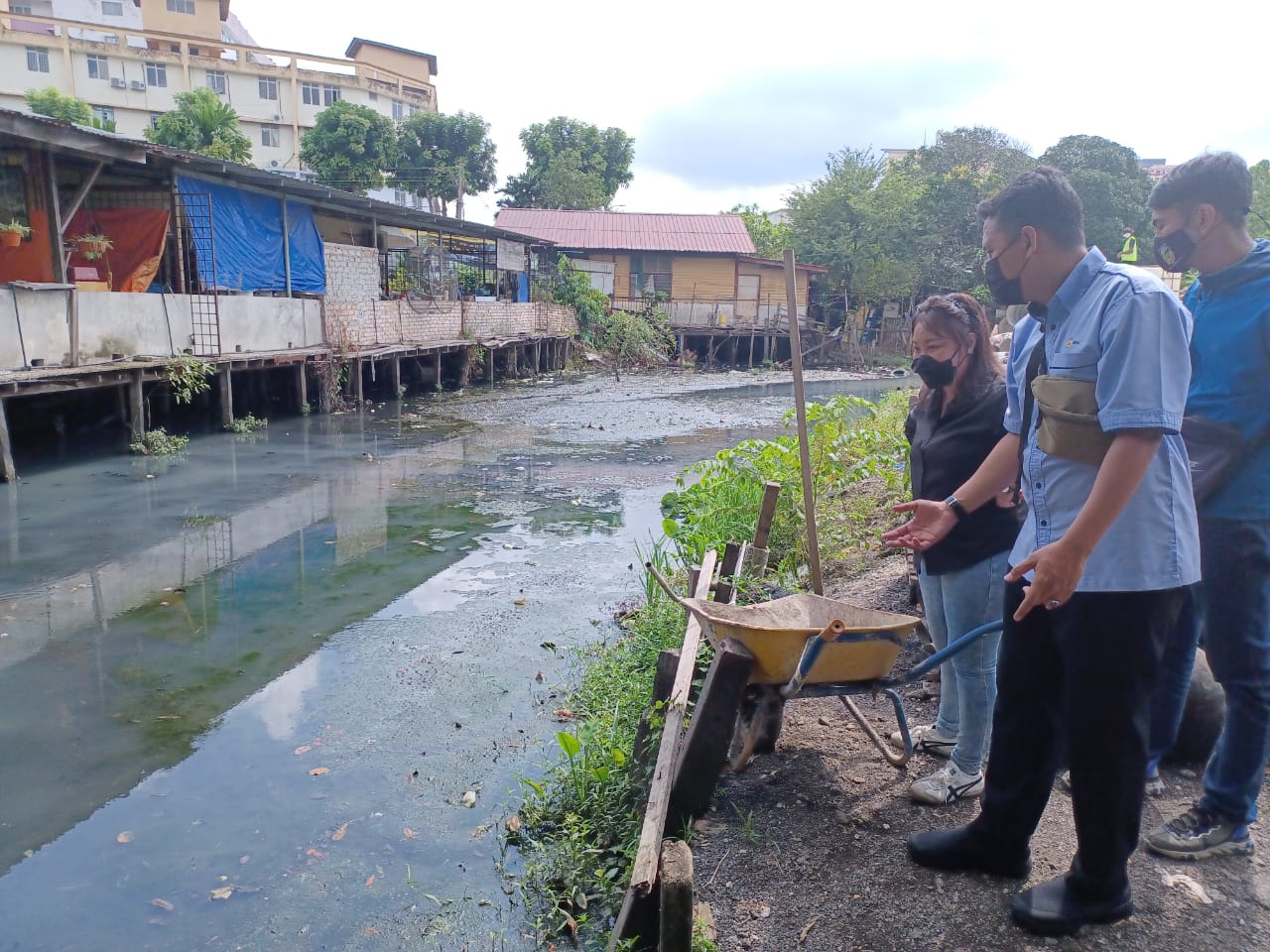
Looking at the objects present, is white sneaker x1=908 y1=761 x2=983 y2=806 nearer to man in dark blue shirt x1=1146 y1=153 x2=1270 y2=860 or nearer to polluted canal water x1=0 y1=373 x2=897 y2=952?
man in dark blue shirt x1=1146 y1=153 x2=1270 y2=860

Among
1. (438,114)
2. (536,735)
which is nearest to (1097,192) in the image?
(438,114)

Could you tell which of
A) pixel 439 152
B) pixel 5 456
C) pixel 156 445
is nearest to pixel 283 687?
pixel 5 456

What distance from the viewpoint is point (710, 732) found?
10.4 ft

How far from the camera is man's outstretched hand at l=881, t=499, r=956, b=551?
2.90 meters

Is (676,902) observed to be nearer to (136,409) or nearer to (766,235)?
(136,409)

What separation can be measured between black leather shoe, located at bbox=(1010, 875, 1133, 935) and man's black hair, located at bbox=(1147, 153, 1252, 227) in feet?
6.42

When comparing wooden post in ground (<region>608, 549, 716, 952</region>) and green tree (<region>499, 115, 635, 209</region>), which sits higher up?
green tree (<region>499, 115, 635, 209</region>)

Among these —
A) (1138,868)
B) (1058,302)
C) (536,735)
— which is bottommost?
(536,735)

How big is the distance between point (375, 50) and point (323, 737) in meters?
55.1

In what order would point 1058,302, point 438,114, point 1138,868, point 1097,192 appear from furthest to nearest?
point 438,114 < point 1097,192 < point 1138,868 < point 1058,302

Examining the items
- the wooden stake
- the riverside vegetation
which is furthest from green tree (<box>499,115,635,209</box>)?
the wooden stake

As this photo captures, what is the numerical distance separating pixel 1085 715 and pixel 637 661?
3223 mm

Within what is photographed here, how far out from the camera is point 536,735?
4613 millimetres

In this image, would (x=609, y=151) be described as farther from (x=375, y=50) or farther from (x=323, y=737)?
(x=323, y=737)
